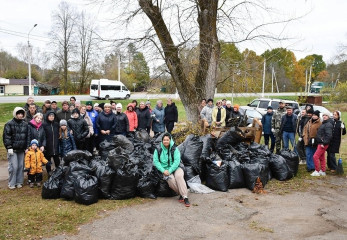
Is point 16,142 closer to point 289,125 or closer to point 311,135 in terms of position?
point 311,135

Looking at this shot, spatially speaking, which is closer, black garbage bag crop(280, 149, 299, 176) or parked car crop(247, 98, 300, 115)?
black garbage bag crop(280, 149, 299, 176)

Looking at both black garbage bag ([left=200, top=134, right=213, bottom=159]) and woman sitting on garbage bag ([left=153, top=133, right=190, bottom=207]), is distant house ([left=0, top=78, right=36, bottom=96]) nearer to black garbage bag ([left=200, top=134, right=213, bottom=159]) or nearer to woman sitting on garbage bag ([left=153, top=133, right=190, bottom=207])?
black garbage bag ([left=200, top=134, right=213, bottom=159])

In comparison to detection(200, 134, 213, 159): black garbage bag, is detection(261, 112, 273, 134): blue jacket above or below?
above

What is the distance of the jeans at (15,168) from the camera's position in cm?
632

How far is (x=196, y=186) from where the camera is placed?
6262mm

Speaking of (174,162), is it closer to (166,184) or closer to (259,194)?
(166,184)

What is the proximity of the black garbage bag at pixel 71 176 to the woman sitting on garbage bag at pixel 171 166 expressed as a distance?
1.27 meters

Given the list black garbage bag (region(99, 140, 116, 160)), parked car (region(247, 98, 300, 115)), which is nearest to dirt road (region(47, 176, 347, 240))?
black garbage bag (region(99, 140, 116, 160))

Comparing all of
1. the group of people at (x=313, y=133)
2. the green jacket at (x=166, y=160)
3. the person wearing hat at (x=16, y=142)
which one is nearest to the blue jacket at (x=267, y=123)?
the group of people at (x=313, y=133)

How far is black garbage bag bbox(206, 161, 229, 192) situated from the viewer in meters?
6.24

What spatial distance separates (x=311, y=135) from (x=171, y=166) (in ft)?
12.3

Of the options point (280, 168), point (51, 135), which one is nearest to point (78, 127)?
point (51, 135)

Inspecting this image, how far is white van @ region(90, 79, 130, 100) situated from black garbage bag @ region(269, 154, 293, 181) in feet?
82.5

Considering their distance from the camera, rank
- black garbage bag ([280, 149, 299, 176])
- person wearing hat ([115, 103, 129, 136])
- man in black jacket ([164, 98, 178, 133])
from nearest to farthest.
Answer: black garbage bag ([280, 149, 299, 176]) < person wearing hat ([115, 103, 129, 136]) < man in black jacket ([164, 98, 178, 133])
